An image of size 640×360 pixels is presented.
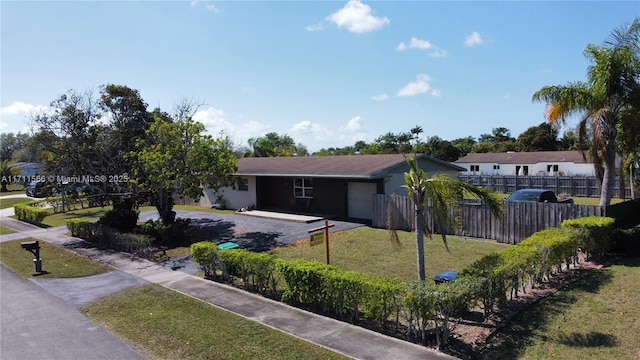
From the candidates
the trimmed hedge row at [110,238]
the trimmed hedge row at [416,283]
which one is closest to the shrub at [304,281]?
the trimmed hedge row at [416,283]

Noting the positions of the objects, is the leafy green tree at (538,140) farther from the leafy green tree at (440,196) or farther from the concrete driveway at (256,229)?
the leafy green tree at (440,196)

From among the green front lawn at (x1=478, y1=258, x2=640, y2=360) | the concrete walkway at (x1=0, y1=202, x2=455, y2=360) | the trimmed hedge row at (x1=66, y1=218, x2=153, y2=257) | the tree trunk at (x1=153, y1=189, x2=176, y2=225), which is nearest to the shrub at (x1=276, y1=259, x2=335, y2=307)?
the concrete walkway at (x1=0, y1=202, x2=455, y2=360)

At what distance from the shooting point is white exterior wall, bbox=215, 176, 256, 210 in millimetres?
26953

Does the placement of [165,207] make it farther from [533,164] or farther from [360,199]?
[533,164]

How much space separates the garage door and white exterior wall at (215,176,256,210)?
304 inches

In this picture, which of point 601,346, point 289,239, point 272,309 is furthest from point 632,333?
point 289,239

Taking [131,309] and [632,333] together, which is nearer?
[632,333]

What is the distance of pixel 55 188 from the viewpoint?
1889 centimetres

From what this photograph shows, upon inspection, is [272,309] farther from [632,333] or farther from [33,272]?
[33,272]

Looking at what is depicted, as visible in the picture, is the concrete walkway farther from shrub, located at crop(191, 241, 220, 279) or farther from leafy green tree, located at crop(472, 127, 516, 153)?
leafy green tree, located at crop(472, 127, 516, 153)

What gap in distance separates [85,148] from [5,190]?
4992cm

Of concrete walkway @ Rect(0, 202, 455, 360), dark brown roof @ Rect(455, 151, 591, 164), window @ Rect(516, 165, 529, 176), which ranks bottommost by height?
concrete walkway @ Rect(0, 202, 455, 360)

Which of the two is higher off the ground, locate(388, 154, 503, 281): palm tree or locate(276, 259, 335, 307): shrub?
locate(388, 154, 503, 281): palm tree

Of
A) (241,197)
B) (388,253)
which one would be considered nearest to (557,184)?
(241,197)
